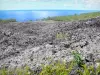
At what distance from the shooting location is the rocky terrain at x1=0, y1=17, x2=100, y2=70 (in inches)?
253

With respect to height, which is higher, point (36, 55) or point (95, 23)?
point (95, 23)

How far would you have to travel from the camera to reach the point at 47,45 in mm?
7289

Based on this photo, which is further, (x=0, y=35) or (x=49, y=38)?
(x=0, y=35)

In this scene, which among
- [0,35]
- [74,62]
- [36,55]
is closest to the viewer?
[74,62]

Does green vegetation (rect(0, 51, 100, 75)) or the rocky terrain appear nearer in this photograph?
green vegetation (rect(0, 51, 100, 75))

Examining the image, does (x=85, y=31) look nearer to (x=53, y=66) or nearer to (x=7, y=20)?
(x=53, y=66)

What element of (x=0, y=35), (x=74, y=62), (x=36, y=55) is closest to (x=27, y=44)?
(x=36, y=55)

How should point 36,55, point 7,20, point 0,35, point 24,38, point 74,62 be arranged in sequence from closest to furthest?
point 74,62 < point 36,55 < point 24,38 < point 0,35 < point 7,20

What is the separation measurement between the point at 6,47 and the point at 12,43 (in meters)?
0.37

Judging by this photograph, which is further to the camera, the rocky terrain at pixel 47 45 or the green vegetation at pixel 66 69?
the rocky terrain at pixel 47 45

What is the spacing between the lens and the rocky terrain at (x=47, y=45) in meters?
6.41

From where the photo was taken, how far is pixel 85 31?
8.36 metres

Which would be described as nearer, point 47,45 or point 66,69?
point 66,69

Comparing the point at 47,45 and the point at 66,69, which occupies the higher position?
the point at 47,45
